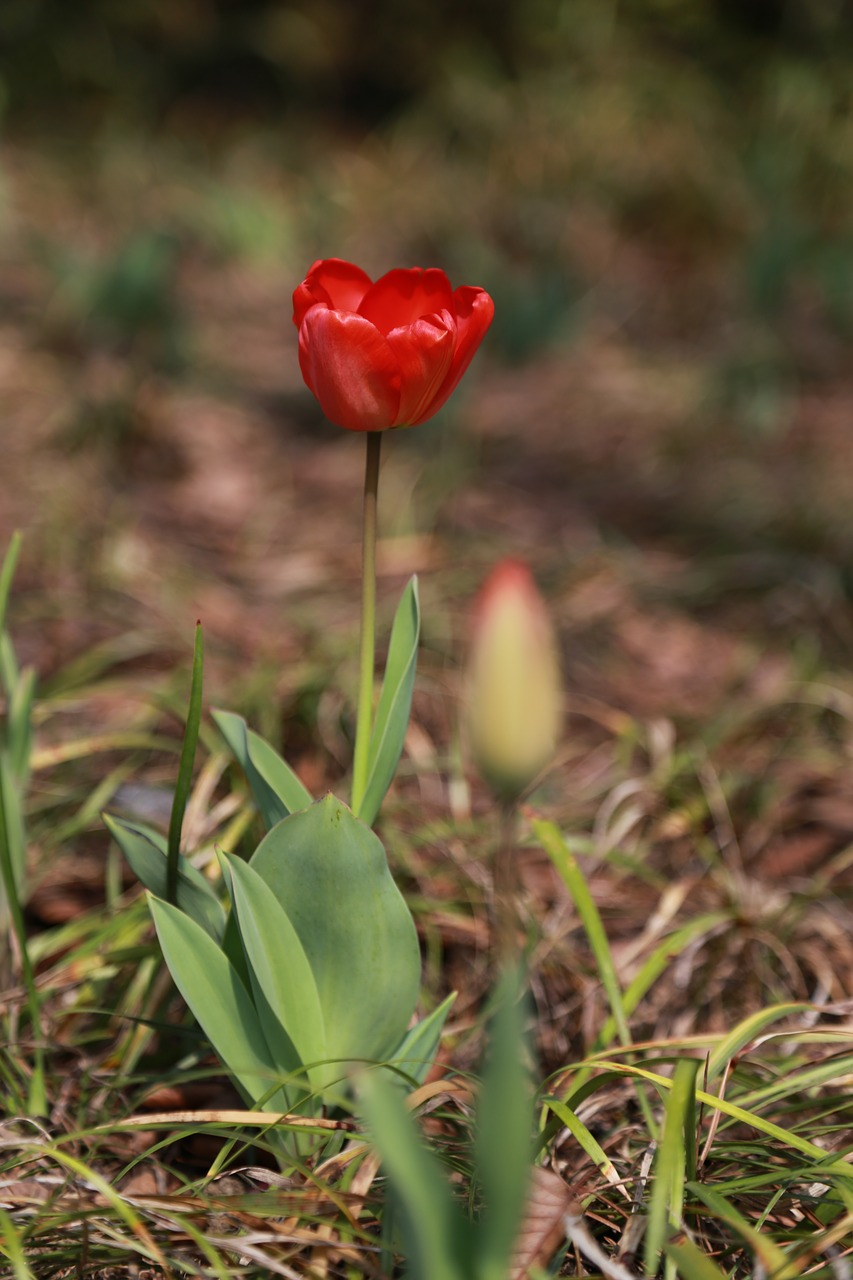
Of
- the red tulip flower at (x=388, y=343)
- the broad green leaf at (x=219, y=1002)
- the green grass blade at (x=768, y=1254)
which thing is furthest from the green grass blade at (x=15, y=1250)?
the red tulip flower at (x=388, y=343)

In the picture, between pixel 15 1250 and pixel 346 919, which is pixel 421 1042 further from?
pixel 15 1250

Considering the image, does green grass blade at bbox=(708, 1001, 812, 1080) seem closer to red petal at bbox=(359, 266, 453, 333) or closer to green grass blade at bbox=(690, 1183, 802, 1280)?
green grass blade at bbox=(690, 1183, 802, 1280)

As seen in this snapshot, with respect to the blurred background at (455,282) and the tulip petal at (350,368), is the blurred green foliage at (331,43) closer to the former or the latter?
the blurred background at (455,282)

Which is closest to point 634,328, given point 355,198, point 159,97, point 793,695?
point 355,198

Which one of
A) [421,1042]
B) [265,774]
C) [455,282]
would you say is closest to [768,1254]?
[421,1042]

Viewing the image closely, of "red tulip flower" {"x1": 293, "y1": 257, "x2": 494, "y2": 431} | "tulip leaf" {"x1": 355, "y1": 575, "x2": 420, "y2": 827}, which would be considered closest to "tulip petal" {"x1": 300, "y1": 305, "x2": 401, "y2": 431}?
"red tulip flower" {"x1": 293, "y1": 257, "x2": 494, "y2": 431}

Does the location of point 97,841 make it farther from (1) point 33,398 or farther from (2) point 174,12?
(2) point 174,12

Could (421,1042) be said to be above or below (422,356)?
below
